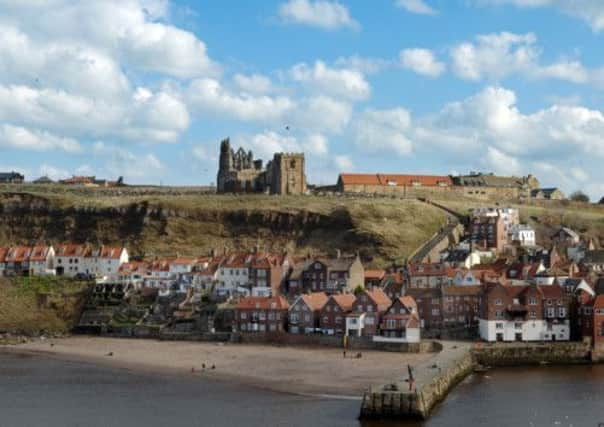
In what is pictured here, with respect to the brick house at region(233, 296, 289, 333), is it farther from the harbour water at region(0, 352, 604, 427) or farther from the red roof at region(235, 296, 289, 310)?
the harbour water at region(0, 352, 604, 427)

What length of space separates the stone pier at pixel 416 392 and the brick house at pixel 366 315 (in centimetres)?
1238

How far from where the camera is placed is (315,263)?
84062mm

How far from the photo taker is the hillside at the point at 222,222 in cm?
10344

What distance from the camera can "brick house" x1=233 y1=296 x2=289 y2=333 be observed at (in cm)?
7334

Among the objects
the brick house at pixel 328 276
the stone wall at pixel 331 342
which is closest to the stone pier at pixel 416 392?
→ the stone wall at pixel 331 342

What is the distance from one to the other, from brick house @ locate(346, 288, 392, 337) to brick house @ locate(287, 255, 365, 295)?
1048 centimetres

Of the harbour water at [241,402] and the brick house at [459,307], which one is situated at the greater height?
the brick house at [459,307]

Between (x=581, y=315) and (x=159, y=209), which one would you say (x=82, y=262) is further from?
(x=581, y=315)

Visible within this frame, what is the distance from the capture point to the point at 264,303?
74.1m

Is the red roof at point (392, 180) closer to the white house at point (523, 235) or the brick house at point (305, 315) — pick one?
the white house at point (523, 235)

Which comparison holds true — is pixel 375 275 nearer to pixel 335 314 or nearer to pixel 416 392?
pixel 335 314

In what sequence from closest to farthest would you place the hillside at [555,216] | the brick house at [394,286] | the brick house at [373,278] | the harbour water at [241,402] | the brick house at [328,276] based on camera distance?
1. the harbour water at [241,402]
2. the brick house at [394,286]
3. the brick house at [328,276]
4. the brick house at [373,278]
5. the hillside at [555,216]

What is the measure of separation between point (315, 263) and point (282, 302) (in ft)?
34.3

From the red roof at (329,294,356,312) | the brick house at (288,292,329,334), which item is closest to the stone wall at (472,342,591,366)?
the red roof at (329,294,356,312)
